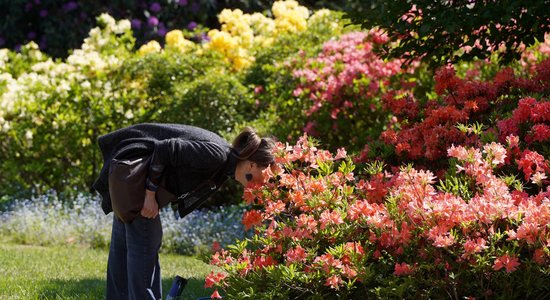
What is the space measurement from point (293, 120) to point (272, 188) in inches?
156

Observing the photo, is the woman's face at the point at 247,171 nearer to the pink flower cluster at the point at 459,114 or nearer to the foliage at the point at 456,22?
the pink flower cluster at the point at 459,114

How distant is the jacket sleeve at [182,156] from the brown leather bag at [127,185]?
5 centimetres

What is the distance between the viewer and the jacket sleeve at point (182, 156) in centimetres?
381

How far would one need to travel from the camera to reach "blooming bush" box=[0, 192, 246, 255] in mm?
7422

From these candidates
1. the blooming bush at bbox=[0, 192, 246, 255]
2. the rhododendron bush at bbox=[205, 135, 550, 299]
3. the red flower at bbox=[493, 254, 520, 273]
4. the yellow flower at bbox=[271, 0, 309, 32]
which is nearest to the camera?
the red flower at bbox=[493, 254, 520, 273]

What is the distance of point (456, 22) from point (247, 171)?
1629mm

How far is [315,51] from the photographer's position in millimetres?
8328

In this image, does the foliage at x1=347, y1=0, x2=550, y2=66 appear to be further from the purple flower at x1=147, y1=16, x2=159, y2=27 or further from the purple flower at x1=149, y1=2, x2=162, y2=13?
the purple flower at x1=149, y1=2, x2=162, y2=13

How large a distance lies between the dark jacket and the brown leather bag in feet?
0.16

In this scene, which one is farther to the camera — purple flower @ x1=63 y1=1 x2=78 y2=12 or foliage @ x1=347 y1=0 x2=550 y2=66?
purple flower @ x1=63 y1=1 x2=78 y2=12

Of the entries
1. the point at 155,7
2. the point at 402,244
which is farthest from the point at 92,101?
the point at 402,244

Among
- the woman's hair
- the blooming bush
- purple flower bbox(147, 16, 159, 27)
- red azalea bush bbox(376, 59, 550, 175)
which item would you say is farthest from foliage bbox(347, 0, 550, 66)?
purple flower bbox(147, 16, 159, 27)

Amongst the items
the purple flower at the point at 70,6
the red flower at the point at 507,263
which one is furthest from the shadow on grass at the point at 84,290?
the purple flower at the point at 70,6

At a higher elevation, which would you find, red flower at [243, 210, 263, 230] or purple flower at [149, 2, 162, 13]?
red flower at [243, 210, 263, 230]
